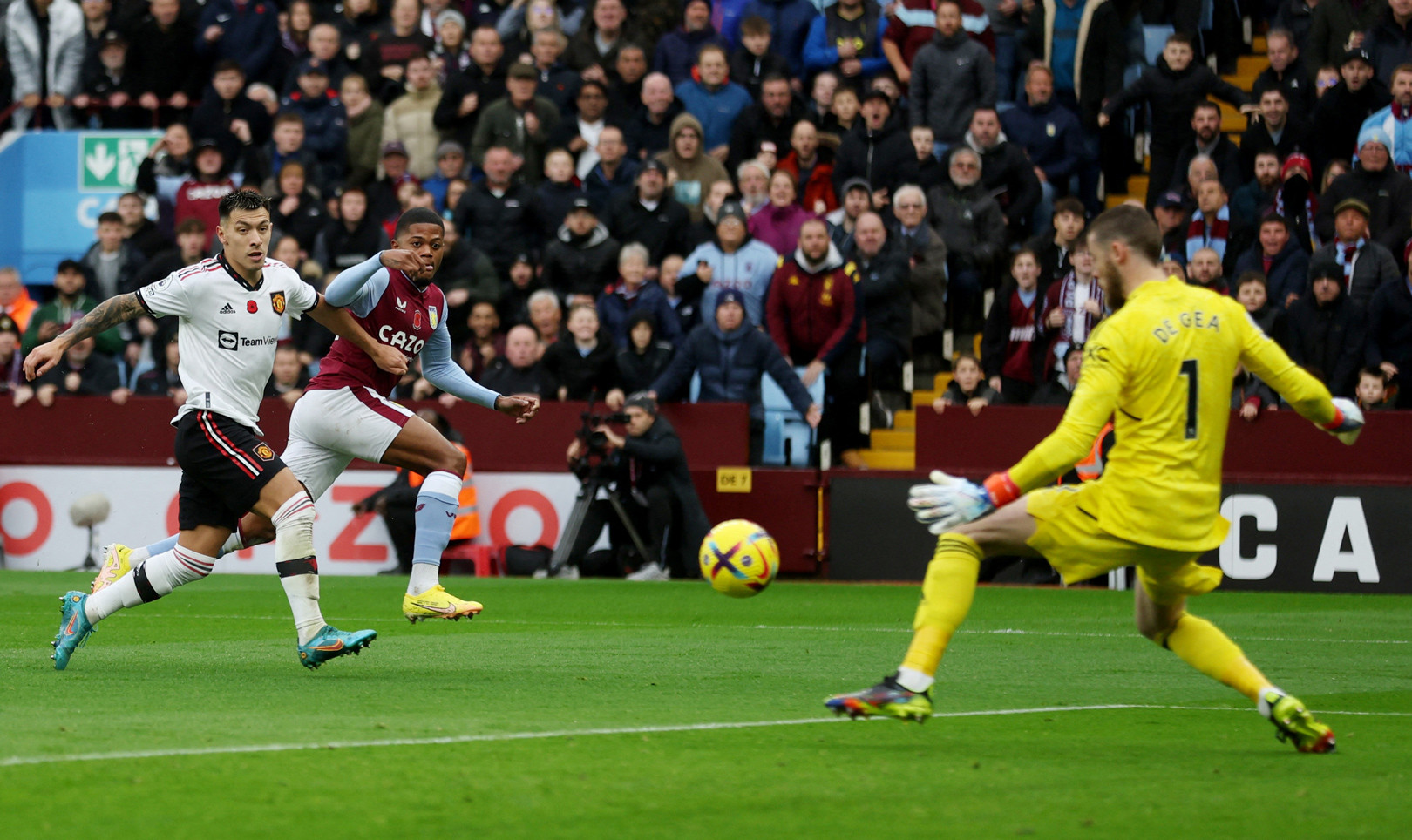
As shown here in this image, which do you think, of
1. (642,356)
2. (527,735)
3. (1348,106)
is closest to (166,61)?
(642,356)

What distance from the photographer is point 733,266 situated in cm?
1819

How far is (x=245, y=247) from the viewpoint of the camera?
905 cm

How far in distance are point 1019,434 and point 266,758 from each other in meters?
12.1

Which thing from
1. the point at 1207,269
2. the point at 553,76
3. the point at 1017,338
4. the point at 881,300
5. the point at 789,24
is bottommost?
the point at 1017,338

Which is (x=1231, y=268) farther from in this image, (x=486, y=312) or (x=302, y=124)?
(x=302, y=124)

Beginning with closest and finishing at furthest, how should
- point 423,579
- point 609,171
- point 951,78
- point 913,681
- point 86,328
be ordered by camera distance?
point 913,681
point 86,328
point 423,579
point 951,78
point 609,171

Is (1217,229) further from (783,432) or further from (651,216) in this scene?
(651,216)

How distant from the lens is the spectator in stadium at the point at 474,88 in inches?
803

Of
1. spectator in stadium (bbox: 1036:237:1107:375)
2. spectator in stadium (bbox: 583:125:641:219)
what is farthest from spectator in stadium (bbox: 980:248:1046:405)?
spectator in stadium (bbox: 583:125:641:219)

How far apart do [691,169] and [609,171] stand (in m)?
0.84

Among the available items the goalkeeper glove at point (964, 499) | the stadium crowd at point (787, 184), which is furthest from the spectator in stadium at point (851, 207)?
the goalkeeper glove at point (964, 499)

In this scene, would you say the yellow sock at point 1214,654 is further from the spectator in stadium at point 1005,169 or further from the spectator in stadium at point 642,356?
the spectator in stadium at point 1005,169

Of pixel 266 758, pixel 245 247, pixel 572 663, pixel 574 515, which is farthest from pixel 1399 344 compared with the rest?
pixel 266 758

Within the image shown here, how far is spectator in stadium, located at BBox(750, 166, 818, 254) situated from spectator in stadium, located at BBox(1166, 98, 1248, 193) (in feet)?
11.9
